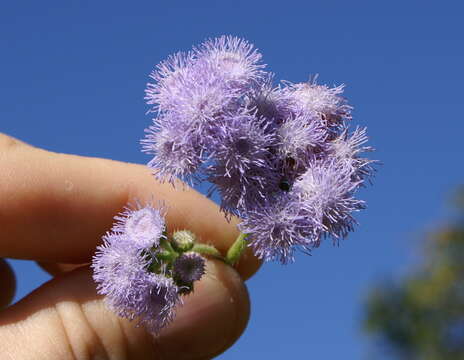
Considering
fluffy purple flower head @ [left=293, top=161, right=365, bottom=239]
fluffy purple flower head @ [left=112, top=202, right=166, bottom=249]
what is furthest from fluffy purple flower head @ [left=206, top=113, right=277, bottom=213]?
fluffy purple flower head @ [left=112, top=202, right=166, bottom=249]

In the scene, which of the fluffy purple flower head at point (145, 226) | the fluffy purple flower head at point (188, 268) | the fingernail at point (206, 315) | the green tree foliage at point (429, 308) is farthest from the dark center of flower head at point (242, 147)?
the green tree foliage at point (429, 308)

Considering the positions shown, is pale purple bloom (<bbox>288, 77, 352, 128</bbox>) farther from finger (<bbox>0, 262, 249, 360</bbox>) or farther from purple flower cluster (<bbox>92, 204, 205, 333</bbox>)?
finger (<bbox>0, 262, 249, 360</bbox>)

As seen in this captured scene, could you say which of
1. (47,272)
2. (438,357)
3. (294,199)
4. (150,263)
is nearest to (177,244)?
(150,263)

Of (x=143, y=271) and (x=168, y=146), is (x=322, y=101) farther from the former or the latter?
(x=143, y=271)

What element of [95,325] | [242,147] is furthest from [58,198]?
[242,147]

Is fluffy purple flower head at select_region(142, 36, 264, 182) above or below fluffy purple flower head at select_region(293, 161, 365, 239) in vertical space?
above

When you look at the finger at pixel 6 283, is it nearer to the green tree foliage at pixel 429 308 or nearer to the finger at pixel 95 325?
the finger at pixel 95 325

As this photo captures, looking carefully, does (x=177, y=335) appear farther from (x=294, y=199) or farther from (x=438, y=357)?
(x=438, y=357)
